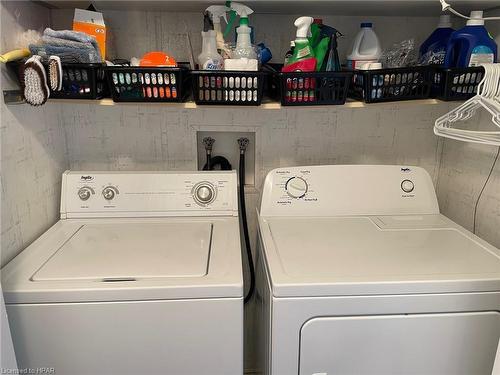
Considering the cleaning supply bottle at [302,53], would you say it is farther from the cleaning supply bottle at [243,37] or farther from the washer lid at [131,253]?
the washer lid at [131,253]

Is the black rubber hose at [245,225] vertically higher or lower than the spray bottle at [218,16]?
lower

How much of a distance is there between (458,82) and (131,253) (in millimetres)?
1245

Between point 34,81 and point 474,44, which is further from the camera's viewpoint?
point 474,44

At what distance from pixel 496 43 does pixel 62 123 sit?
1.78m

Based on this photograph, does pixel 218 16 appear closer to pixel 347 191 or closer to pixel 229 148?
pixel 229 148

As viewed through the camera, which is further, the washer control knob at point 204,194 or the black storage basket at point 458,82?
the washer control knob at point 204,194

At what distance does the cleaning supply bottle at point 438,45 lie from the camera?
1.45 m

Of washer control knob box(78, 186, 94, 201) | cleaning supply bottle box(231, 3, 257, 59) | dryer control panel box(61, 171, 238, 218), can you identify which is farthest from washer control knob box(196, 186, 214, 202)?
cleaning supply bottle box(231, 3, 257, 59)

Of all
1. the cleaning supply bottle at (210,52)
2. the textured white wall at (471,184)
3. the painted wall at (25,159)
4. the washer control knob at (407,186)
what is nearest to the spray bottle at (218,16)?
the cleaning supply bottle at (210,52)

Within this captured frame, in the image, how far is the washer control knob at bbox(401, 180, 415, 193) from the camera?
1666 millimetres

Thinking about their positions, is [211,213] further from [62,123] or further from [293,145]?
[62,123]

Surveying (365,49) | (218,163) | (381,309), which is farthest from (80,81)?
(381,309)

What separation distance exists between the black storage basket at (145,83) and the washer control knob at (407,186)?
38.6 inches

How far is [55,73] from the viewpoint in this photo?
1255mm
